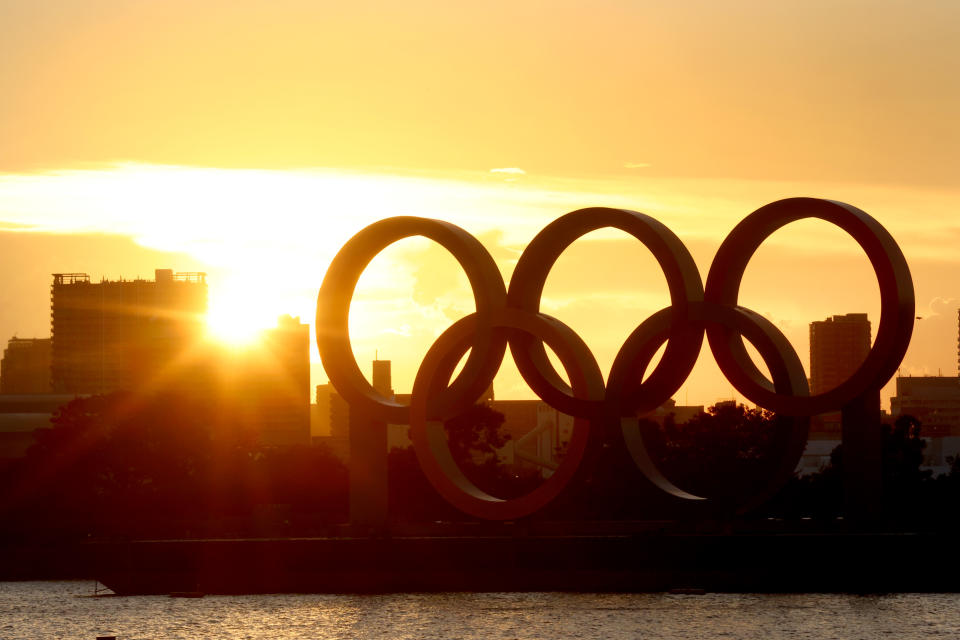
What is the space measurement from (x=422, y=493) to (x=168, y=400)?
13913mm

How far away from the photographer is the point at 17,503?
68812 mm

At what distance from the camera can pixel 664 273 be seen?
36.7 meters

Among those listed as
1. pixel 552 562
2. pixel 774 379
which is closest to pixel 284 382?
pixel 552 562

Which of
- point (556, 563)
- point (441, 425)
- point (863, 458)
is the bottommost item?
point (556, 563)

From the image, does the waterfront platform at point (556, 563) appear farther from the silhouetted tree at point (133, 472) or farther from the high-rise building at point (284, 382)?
the high-rise building at point (284, 382)

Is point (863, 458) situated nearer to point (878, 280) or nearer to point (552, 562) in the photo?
point (878, 280)

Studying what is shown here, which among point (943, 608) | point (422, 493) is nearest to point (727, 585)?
point (943, 608)

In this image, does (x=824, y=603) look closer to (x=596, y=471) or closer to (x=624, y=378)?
(x=624, y=378)

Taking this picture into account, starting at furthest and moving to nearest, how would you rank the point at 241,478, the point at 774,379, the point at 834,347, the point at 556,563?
the point at 834,347 < the point at 241,478 < the point at 556,563 < the point at 774,379

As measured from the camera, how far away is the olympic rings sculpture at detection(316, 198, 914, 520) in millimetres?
34656

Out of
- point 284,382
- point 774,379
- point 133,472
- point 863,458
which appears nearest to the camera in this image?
point 863,458

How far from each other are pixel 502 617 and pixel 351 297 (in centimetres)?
903

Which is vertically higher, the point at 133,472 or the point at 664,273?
the point at 664,273

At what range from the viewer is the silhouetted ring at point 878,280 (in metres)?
34.0
